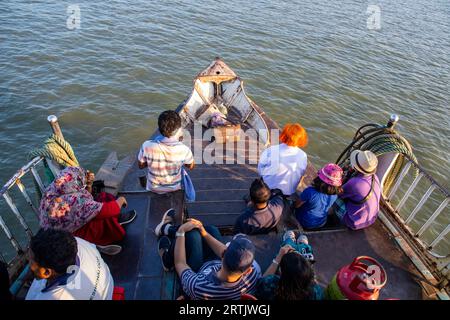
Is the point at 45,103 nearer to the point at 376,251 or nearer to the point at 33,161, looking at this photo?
the point at 33,161

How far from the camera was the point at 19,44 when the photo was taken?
13.2 meters

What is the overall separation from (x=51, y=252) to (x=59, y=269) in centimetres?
17

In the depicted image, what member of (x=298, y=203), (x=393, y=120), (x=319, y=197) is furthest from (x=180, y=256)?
(x=393, y=120)

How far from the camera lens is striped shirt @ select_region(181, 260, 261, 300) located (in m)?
3.05

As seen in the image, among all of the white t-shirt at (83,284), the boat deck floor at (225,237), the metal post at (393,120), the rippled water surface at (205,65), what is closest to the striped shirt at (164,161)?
the boat deck floor at (225,237)

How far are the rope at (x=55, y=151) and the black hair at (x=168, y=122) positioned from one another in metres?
1.70

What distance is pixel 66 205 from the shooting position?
369 cm

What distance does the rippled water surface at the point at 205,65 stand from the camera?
10.3 metres

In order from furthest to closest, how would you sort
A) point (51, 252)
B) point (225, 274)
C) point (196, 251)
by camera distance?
point (196, 251) < point (225, 274) < point (51, 252)

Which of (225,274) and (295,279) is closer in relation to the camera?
(295,279)

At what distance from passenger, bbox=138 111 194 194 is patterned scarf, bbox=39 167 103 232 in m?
0.98

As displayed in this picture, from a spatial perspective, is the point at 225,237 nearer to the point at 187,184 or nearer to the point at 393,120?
the point at 187,184

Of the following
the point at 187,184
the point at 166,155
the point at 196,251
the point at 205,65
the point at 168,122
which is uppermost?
the point at 168,122
